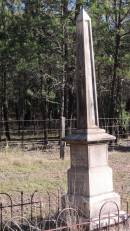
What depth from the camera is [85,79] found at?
7.85m

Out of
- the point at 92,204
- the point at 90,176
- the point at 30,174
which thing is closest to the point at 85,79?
the point at 90,176

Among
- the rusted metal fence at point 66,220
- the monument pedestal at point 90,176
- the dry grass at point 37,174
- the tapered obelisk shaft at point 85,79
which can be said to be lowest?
the dry grass at point 37,174

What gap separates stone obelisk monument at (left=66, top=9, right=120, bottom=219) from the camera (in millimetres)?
7582

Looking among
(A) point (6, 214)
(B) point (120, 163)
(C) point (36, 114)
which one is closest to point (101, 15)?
(B) point (120, 163)

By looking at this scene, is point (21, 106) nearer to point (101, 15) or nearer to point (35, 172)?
point (101, 15)

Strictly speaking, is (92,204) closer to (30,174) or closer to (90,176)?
(90,176)

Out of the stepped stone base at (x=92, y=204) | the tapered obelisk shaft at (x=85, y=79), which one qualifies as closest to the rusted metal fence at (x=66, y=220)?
the stepped stone base at (x=92, y=204)

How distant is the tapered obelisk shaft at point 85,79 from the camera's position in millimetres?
7781

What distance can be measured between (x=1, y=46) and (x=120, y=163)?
38.3 feet

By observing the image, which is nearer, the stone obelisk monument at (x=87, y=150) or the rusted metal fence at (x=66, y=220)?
the rusted metal fence at (x=66, y=220)

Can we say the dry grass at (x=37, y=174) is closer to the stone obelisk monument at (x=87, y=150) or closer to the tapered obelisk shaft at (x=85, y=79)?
the stone obelisk monument at (x=87, y=150)

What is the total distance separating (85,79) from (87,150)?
1.12 meters

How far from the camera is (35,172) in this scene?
12.3m

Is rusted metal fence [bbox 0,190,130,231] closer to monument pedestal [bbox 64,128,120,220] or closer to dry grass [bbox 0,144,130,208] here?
monument pedestal [bbox 64,128,120,220]
